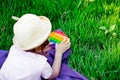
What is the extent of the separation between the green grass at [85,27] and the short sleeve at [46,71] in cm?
43

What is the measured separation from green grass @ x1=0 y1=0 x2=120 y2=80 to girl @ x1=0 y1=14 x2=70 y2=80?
0.52 metres

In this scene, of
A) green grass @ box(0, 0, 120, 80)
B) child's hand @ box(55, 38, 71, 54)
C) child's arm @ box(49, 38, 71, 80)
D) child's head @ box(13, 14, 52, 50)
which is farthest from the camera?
green grass @ box(0, 0, 120, 80)

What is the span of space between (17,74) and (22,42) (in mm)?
238

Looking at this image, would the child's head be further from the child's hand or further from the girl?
the child's hand

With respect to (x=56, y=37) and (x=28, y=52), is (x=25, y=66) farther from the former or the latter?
(x=56, y=37)

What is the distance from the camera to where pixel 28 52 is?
338 centimetres

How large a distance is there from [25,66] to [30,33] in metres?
0.25

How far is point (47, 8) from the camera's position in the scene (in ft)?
14.7

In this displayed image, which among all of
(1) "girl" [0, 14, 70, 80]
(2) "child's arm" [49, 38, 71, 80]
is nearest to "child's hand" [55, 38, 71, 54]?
(2) "child's arm" [49, 38, 71, 80]

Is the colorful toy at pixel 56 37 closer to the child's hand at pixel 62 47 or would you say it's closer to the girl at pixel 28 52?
the child's hand at pixel 62 47

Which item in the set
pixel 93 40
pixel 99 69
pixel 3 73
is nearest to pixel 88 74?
pixel 99 69

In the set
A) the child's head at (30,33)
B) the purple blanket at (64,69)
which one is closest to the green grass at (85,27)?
the purple blanket at (64,69)

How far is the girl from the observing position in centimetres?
332

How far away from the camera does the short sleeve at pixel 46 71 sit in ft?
11.2
